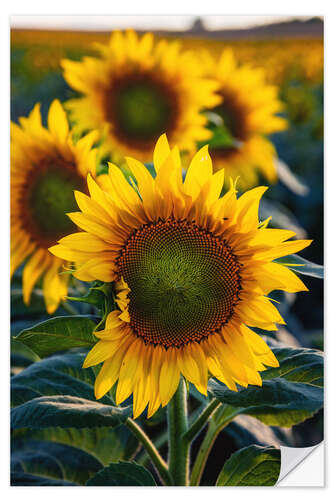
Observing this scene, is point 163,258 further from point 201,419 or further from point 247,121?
point 247,121

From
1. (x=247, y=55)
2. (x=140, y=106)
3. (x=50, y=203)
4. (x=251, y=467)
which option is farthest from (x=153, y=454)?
(x=247, y=55)

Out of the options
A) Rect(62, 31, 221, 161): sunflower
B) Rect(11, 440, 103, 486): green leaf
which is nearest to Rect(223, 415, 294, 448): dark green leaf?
Rect(11, 440, 103, 486): green leaf

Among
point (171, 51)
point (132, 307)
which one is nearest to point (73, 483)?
point (132, 307)

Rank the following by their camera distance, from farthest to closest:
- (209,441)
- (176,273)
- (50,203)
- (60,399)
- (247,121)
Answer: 1. (247,121)
2. (50,203)
3. (209,441)
4. (60,399)
5. (176,273)

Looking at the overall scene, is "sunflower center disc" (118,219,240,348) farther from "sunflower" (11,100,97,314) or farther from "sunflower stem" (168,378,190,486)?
"sunflower" (11,100,97,314)

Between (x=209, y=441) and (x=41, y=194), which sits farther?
(x=41, y=194)

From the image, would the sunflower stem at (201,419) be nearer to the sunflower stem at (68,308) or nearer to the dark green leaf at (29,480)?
the dark green leaf at (29,480)
